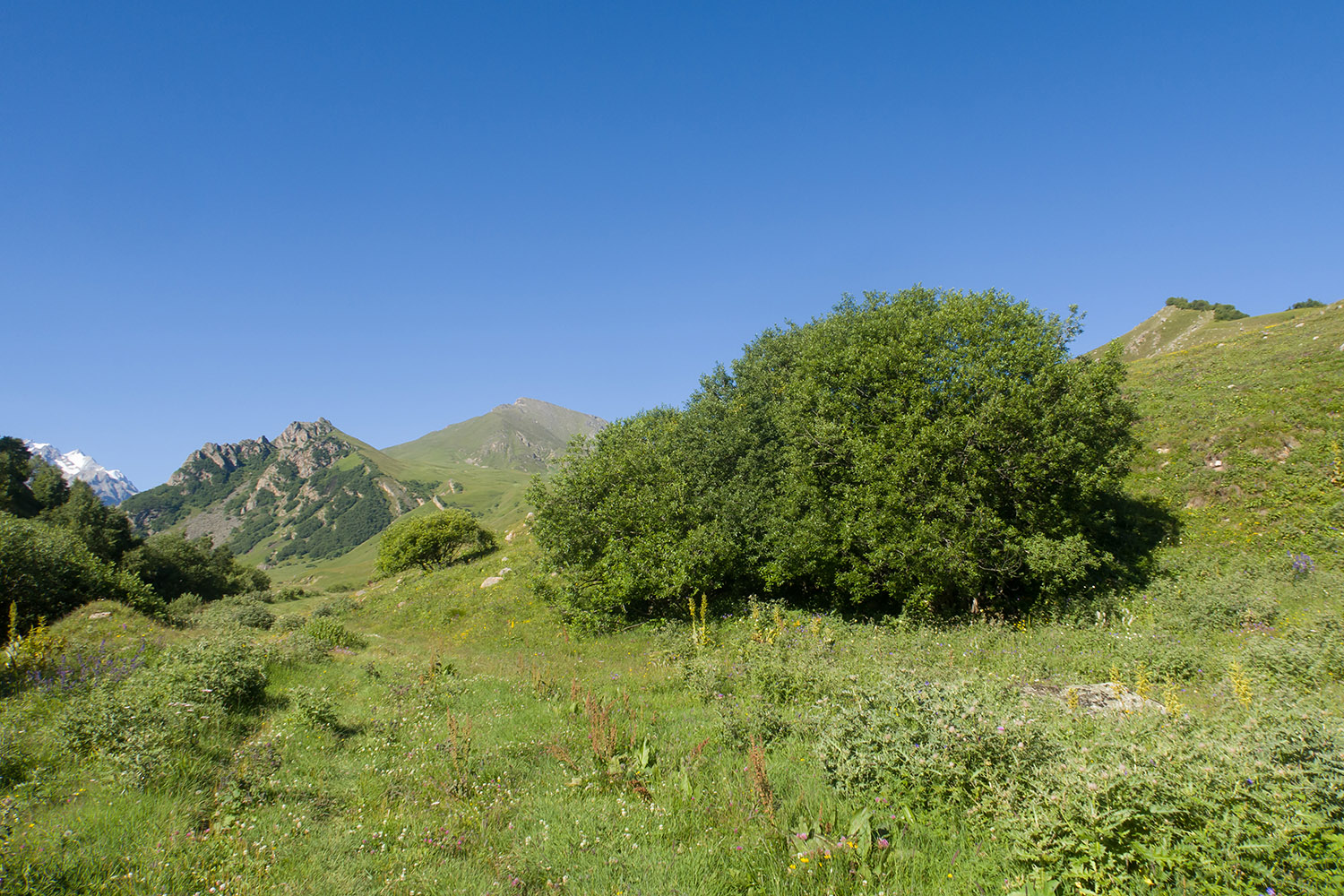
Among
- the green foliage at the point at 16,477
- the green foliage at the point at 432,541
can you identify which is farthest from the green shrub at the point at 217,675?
the green foliage at the point at 16,477

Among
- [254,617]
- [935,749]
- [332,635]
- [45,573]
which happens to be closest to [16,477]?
[254,617]

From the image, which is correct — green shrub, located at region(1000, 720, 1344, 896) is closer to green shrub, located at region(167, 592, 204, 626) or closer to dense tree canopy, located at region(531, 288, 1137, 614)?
dense tree canopy, located at region(531, 288, 1137, 614)

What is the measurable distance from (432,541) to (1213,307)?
12907cm

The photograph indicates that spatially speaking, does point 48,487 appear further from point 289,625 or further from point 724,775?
point 724,775

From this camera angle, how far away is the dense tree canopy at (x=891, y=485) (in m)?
15.5

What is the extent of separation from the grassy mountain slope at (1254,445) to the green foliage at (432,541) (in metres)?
52.3

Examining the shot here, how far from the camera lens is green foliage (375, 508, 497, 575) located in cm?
5600

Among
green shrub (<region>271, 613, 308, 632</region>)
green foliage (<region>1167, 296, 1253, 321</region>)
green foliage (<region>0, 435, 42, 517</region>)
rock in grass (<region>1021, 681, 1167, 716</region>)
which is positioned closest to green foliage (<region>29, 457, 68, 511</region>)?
green foliage (<region>0, 435, 42, 517</region>)

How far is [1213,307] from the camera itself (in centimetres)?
9188

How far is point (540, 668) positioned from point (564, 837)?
8.82 m

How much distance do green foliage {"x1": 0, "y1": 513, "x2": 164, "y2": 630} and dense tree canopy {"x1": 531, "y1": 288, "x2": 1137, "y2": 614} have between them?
600 inches

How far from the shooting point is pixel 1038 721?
6047 mm

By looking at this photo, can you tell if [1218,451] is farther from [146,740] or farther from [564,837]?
[146,740]

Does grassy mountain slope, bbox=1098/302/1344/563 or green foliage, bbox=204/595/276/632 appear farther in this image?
green foliage, bbox=204/595/276/632
